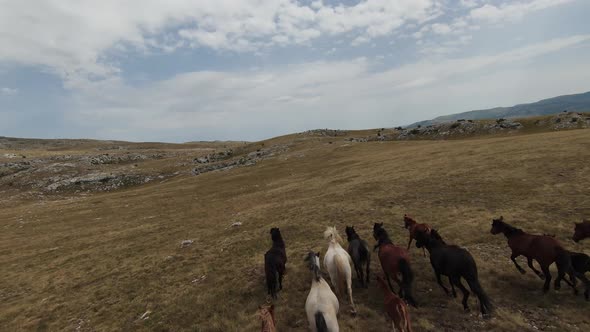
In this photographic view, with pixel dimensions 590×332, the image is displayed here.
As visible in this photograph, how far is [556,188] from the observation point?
21.2 m

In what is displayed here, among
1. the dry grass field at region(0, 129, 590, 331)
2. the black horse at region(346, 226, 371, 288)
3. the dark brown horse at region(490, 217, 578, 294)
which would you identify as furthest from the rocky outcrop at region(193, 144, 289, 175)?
the dark brown horse at region(490, 217, 578, 294)

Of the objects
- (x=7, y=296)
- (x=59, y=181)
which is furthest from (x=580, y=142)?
(x=59, y=181)

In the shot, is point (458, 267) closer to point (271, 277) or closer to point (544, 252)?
point (544, 252)

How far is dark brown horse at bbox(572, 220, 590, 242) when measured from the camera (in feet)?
43.6

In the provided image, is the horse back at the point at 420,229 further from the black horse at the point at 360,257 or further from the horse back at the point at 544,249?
the horse back at the point at 544,249

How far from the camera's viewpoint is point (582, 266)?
33.8 feet

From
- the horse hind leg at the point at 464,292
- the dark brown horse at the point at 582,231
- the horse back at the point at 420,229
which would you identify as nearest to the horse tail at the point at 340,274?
the horse hind leg at the point at 464,292

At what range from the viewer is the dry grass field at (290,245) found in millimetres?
11320

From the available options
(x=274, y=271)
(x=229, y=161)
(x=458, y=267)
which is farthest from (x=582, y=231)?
(x=229, y=161)

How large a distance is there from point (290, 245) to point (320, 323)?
1004cm

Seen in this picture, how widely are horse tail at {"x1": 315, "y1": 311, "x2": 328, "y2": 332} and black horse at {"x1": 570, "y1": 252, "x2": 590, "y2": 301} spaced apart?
8.61m

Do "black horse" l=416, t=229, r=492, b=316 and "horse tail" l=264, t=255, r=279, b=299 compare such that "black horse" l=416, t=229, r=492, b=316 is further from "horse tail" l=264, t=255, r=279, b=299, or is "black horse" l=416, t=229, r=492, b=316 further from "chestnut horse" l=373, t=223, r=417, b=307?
"horse tail" l=264, t=255, r=279, b=299

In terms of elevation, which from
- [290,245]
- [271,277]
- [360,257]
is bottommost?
[290,245]

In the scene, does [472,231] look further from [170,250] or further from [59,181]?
[59,181]
